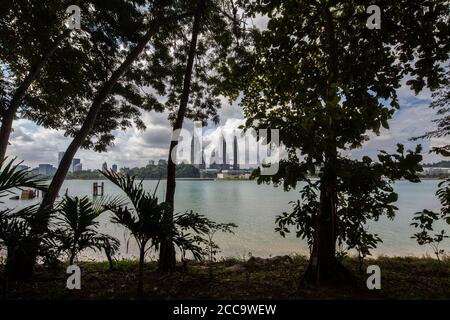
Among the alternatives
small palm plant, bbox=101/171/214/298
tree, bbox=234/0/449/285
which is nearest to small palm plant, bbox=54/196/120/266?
small palm plant, bbox=101/171/214/298

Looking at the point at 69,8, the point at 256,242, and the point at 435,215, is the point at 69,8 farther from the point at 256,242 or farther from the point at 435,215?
the point at 256,242

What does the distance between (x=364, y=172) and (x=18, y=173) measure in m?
3.71

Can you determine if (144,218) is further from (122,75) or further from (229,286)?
A: (122,75)

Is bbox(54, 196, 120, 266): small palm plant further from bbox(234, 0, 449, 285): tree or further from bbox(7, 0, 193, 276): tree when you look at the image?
bbox(234, 0, 449, 285): tree

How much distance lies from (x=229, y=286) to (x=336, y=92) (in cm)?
304

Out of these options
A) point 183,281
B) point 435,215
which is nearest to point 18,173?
point 183,281

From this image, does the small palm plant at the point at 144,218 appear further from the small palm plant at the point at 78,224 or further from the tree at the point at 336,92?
the tree at the point at 336,92

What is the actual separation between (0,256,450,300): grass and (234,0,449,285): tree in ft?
1.37

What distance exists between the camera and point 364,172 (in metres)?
2.55

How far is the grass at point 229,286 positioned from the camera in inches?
127

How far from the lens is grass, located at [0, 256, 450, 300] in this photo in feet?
10.6

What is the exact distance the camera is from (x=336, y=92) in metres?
3.01

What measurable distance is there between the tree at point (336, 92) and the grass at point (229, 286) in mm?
416

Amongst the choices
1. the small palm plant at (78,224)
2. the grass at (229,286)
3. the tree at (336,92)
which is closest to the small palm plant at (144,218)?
the small palm plant at (78,224)
